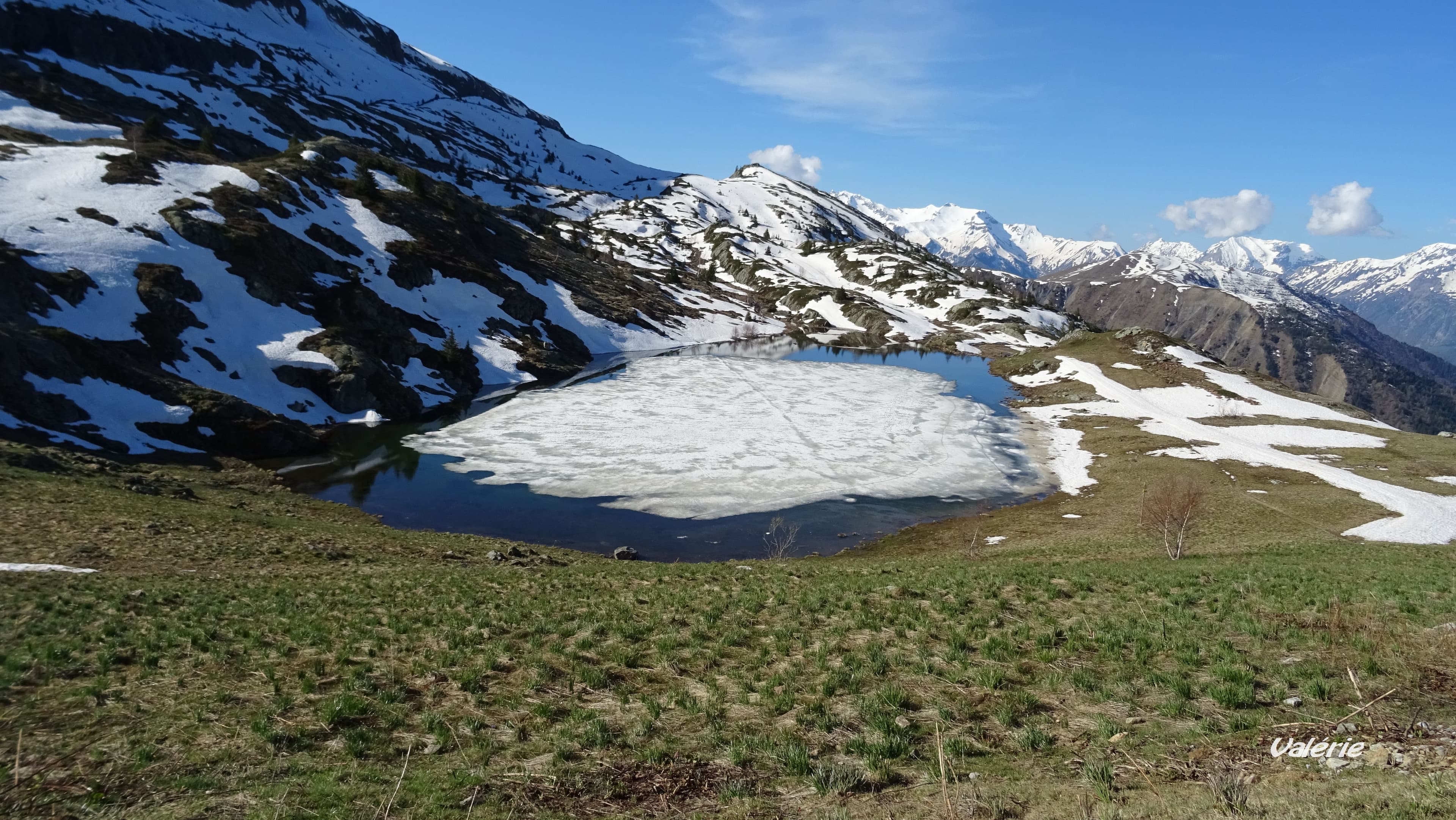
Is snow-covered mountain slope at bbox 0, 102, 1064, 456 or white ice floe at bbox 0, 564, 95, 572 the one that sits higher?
snow-covered mountain slope at bbox 0, 102, 1064, 456

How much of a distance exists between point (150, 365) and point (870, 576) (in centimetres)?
5712

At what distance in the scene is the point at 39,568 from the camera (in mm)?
19094

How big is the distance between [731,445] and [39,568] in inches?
1743

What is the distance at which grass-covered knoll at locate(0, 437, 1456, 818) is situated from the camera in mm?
8734

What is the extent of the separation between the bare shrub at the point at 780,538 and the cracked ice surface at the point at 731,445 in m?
3.25

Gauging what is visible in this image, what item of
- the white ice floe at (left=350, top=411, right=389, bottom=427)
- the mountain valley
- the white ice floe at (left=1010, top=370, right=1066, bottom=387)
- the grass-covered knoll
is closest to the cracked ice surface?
the mountain valley

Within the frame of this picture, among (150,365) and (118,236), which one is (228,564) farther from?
(118,236)

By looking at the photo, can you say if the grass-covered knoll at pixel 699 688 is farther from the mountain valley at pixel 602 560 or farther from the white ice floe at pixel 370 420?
the white ice floe at pixel 370 420

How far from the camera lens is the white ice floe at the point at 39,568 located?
18500 millimetres

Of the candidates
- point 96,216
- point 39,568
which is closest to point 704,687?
point 39,568

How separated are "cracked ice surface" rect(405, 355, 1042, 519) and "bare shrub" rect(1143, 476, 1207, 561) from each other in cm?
1492

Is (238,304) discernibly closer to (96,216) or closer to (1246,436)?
(96,216)

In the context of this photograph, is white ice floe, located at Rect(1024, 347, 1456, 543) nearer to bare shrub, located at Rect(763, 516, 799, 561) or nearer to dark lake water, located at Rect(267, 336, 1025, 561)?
dark lake water, located at Rect(267, 336, 1025, 561)

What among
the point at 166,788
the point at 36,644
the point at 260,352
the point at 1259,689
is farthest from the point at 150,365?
the point at 1259,689
